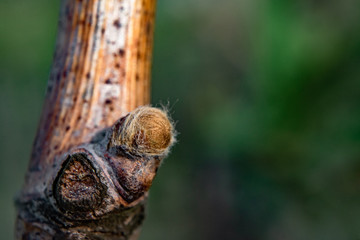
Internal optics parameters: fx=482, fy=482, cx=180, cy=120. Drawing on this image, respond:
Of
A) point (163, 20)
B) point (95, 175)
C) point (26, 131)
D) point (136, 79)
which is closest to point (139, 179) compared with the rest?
point (95, 175)

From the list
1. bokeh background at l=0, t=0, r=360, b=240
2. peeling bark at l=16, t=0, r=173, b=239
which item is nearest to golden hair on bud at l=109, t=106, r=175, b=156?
peeling bark at l=16, t=0, r=173, b=239

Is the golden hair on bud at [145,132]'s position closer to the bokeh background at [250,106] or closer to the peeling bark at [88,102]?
the peeling bark at [88,102]

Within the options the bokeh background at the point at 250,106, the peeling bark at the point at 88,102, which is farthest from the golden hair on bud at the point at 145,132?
the bokeh background at the point at 250,106

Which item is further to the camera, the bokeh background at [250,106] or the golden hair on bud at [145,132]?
the bokeh background at [250,106]

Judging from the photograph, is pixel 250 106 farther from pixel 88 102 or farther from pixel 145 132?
pixel 145 132

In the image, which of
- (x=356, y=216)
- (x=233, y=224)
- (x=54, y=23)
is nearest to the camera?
(x=356, y=216)

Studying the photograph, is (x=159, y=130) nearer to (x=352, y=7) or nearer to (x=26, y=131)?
(x=352, y=7)

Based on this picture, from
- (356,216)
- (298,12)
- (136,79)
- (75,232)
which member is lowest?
(356,216)
